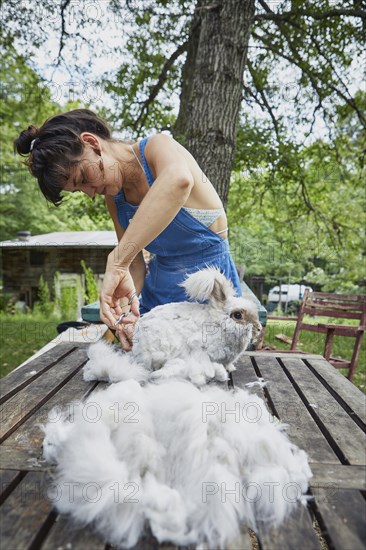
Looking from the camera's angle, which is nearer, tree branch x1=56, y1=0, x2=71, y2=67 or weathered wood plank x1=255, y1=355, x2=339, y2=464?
weathered wood plank x1=255, y1=355, x2=339, y2=464

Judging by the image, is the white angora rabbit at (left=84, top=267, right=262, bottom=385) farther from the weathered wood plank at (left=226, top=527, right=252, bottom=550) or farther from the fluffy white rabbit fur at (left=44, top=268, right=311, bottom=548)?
the weathered wood plank at (left=226, top=527, right=252, bottom=550)

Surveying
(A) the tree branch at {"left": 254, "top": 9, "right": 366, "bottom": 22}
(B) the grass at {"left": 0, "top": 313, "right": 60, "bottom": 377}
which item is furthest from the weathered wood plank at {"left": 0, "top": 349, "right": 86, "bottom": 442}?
(A) the tree branch at {"left": 254, "top": 9, "right": 366, "bottom": 22}

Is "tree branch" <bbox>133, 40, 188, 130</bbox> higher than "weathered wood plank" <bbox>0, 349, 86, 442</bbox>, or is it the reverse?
"tree branch" <bbox>133, 40, 188, 130</bbox>

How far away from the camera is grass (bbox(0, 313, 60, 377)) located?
190 inches

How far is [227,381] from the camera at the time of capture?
1396mm

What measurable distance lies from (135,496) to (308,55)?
518 centimetres

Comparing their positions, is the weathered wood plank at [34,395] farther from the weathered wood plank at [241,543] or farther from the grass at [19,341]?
the grass at [19,341]

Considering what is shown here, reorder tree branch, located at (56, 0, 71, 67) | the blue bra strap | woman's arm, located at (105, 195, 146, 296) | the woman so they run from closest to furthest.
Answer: the woman → the blue bra strap → woman's arm, located at (105, 195, 146, 296) → tree branch, located at (56, 0, 71, 67)

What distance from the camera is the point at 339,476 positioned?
0.84m

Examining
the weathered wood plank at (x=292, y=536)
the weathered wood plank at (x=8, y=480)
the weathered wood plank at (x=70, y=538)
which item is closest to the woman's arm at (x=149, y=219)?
the weathered wood plank at (x=8, y=480)

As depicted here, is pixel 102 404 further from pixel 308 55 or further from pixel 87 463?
pixel 308 55

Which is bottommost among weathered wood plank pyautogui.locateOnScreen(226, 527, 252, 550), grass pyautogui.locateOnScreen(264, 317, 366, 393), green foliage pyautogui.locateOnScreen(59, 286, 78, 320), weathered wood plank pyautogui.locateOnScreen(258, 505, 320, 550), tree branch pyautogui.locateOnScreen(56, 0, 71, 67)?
green foliage pyautogui.locateOnScreen(59, 286, 78, 320)

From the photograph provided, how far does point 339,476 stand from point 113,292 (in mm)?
899

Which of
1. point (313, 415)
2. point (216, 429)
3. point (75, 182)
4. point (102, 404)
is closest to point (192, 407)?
point (216, 429)
